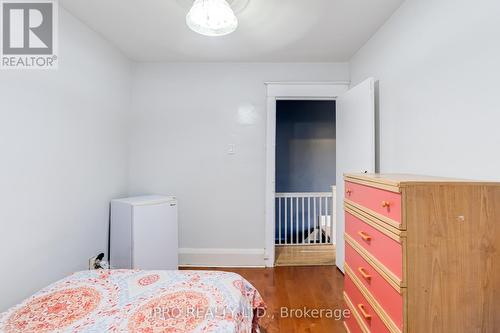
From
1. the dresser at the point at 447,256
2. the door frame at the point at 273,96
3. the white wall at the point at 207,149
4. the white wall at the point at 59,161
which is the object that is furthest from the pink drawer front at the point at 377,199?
the white wall at the point at 59,161

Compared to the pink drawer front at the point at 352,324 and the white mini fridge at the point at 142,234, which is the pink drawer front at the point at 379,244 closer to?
the pink drawer front at the point at 352,324

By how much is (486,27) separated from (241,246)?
8.98 feet

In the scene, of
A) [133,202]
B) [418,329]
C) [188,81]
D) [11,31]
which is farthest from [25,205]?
[418,329]

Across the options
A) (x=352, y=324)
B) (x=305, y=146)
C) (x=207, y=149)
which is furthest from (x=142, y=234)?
(x=305, y=146)

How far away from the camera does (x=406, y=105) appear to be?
1802 millimetres

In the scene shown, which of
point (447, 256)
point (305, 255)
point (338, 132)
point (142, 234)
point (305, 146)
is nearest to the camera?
point (447, 256)

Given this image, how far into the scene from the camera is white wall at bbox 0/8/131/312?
1538 mm

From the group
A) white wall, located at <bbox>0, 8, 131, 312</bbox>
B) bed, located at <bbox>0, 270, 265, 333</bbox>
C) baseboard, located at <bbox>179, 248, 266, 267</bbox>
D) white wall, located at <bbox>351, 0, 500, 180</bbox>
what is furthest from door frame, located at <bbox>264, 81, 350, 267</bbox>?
white wall, located at <bbox>0, 8, 131, 312</bbox>

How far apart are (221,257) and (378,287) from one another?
204 centimetres

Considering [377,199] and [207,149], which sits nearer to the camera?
[377,199]

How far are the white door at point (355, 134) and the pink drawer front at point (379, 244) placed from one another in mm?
717

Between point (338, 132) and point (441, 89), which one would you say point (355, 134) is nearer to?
point (338, 132)

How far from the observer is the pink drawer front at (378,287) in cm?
111

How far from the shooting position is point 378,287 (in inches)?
50.7
